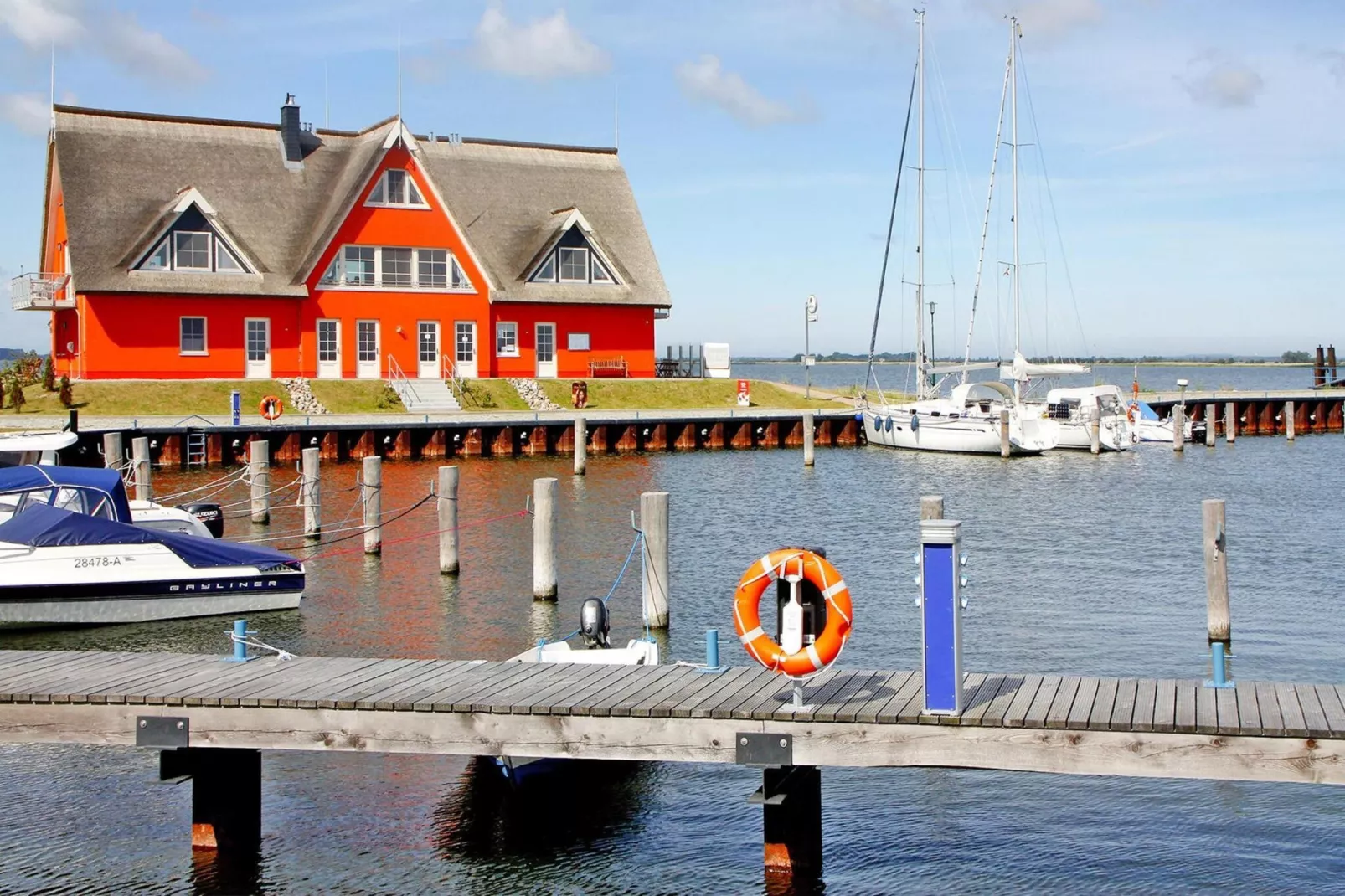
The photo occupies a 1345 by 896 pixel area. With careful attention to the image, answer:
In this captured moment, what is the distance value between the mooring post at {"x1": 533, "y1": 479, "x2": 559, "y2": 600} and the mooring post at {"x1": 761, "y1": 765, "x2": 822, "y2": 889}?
31.2 feet

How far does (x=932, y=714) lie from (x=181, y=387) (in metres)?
42.3

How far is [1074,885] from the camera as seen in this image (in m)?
11.2

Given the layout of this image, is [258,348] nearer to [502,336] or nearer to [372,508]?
[502,336]

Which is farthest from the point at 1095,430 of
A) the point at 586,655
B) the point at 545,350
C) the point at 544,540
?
the point at 586,655

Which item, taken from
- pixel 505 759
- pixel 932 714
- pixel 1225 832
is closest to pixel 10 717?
pixel 505 759

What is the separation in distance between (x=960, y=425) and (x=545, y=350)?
16610mm

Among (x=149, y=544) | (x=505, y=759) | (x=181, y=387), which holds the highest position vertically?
(x=181, y=387)

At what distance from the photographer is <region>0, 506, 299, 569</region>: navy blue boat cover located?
62.7 feet

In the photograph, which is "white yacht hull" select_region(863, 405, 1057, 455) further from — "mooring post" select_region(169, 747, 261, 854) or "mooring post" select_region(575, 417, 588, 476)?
"mooring post" select_region(169, 747, 261, 854)

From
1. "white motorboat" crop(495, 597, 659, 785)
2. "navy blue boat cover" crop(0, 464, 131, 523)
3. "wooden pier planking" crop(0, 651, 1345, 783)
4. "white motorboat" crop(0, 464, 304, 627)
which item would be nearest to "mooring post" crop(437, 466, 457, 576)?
"white motorboat" crop(0, 464, 304, 627)

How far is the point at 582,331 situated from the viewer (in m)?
57.6

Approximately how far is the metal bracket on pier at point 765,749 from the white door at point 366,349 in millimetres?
44666

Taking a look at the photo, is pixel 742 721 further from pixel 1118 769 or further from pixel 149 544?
pixel 149 544

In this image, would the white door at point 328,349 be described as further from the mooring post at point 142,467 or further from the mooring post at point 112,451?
the mooring post at point 142,467
